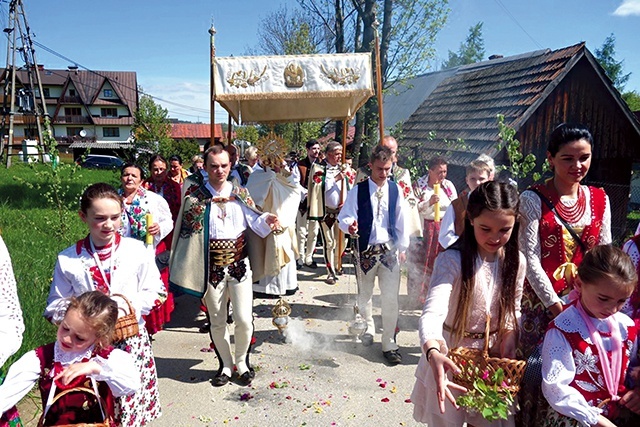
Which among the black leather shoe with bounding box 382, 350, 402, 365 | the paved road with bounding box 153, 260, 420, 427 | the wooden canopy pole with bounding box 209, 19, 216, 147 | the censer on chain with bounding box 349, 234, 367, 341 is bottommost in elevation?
the paved road with bounding box 153, 260, 420, 427

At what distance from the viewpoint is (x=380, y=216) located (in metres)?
4.82

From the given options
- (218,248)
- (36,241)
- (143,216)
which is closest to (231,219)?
(218,248)

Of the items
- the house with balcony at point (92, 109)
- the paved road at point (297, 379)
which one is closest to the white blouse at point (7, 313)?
the paved road at point (297, 379)

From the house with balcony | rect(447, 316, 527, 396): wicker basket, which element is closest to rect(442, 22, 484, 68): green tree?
the house with balcony

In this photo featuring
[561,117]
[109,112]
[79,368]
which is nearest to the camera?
[79,368]

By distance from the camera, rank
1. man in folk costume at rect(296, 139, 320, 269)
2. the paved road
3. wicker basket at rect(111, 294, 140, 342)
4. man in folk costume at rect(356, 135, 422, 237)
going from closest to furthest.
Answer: wicker basket at rect(111, 294, 140, 342)
the paved road
man in folk costume at rect(356, 135, 422, 237)
man in folk costume at rect(296, 139, 320, 269)

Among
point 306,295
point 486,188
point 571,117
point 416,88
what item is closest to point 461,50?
point 416,88

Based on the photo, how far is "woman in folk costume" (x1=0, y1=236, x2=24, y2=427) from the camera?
2.17 metres

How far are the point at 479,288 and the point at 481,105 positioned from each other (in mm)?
10495

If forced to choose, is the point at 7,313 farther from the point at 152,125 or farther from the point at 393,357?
the point at 152,125

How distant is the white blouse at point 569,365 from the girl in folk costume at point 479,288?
11.2 inches

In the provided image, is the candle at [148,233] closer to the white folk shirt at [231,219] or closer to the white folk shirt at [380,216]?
the white folk shirt at [231,219]

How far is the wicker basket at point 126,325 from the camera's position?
8.47ft

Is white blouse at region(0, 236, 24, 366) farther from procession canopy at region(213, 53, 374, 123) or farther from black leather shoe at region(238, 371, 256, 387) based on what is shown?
procession canopy at region(213, 53, 374, 123)
